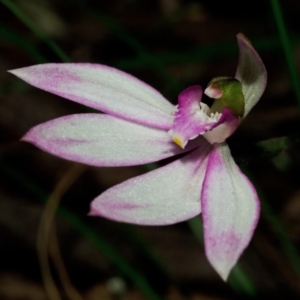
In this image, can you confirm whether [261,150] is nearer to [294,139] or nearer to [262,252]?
[294,139]

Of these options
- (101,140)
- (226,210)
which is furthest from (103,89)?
(226,210)

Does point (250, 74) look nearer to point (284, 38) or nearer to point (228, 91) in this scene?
point (228, 91)

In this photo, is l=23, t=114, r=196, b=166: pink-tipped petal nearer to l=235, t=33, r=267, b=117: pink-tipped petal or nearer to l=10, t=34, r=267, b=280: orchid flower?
l=10, t=34, r=267, b=280: orchid flower

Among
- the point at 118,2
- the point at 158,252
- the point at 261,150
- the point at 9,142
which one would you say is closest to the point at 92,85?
the point at 261,150

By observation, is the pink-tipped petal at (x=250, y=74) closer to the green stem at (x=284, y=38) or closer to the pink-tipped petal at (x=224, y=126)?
the pink-tipped petal at (x=224, y=126)

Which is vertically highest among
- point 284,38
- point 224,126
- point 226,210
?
point 284,38

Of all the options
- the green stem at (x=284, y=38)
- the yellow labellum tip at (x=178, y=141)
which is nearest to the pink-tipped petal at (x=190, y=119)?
the yellow labellum tip at (x=178, y=141)

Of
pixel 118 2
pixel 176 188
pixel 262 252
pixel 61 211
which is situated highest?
pixel 118 2
